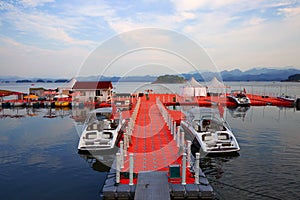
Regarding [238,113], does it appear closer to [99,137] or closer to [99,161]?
[99,137]

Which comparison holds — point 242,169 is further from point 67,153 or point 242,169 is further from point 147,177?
point 67,153

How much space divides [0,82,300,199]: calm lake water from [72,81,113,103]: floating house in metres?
18.6

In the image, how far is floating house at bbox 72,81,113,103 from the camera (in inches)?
1531

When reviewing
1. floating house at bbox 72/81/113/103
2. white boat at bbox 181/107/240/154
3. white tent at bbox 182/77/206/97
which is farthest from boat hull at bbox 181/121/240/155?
white tent at bbox 182/77/206/97

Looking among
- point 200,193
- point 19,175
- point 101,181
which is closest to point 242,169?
point 200,193

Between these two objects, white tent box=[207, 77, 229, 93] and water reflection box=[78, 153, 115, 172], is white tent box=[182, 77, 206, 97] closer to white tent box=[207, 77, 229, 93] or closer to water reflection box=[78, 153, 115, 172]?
white tent box=[207, 77, 229, 93]

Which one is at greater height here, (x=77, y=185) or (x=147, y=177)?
(x=147, y=177)

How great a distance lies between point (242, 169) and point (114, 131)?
7456 millimetres

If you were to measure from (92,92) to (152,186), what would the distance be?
3239 centimetres

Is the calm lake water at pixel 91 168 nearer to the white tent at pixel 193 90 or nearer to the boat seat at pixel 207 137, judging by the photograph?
the boat seat at pixel 207 137

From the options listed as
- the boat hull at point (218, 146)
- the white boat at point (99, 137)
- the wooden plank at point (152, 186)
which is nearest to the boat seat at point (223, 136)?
the boat hull at point (218, 146)

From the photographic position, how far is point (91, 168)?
12.6 meters

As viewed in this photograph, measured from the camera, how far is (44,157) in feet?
46.6

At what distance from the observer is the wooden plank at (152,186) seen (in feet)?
25.3
